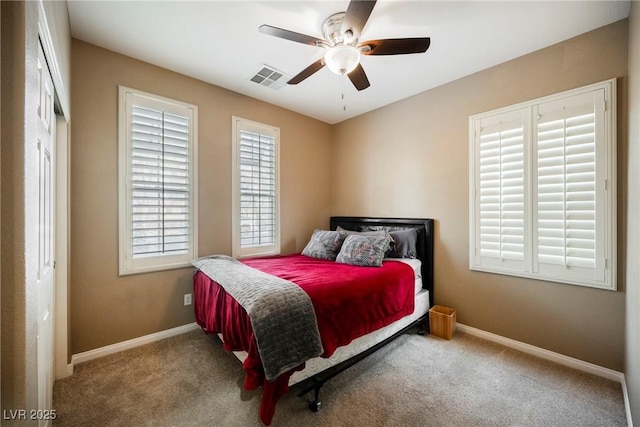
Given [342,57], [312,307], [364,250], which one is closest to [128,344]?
[312,307]

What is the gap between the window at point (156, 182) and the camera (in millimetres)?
2486

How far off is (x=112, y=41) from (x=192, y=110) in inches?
32.5

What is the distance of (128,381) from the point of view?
2.02m

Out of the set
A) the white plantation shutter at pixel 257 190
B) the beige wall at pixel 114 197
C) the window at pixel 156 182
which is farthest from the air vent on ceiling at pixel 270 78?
the window at pixel 156 182

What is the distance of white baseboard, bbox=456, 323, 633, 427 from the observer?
77.1 inches

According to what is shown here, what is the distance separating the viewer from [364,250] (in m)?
2.79

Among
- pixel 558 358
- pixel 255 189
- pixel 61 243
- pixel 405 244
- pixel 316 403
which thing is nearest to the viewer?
pixel 316 403

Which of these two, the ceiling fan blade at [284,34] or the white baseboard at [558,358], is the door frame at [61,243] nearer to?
the ceiling fan blade at [284,34]

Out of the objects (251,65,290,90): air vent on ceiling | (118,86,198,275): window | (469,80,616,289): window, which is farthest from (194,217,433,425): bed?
(251,65,290,90): air vent on ceiling

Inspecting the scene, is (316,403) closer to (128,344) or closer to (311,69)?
(128,344)

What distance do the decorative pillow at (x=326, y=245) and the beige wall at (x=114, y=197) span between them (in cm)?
106

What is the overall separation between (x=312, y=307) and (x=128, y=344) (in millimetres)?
2062

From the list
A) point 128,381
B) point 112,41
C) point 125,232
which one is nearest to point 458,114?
point 112,41

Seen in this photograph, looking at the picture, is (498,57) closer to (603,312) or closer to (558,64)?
(558,64)
